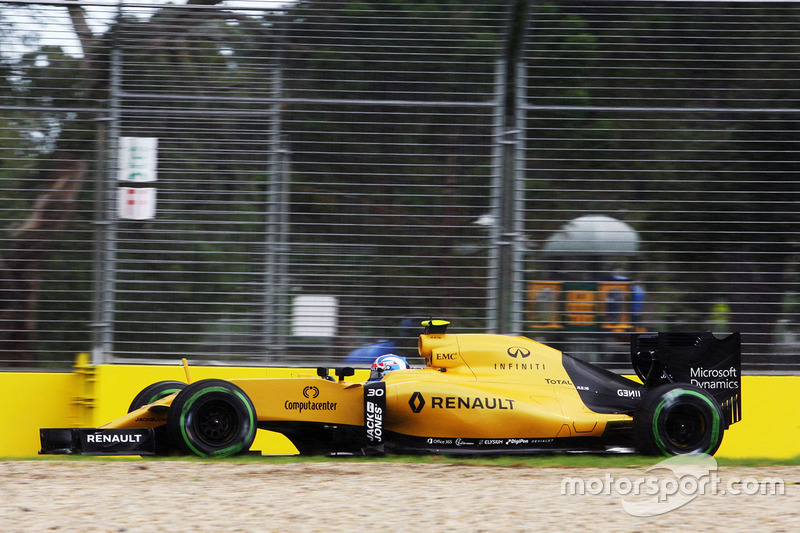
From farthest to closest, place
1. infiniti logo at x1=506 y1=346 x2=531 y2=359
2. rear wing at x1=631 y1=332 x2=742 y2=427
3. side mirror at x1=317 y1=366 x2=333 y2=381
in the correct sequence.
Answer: rear wing at x1=631 y1=332 x2=742 y2=427 → infiniti logo at x1=506 y1=346 x2=531 y2=359 → side mirror at x1=317 y1=366 x2=333 y2=381

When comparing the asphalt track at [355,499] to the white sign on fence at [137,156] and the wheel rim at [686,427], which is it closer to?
the wheel rim at [686,427]

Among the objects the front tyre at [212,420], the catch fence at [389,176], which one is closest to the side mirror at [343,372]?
the front tyre at [212,420]

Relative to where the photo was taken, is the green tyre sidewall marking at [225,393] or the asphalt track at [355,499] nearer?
the asphalt track at [355,499]

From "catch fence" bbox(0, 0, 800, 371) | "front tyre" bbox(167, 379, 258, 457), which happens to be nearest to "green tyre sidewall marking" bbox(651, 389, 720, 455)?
"catch fence" bbox(0, 0, 800, 371)

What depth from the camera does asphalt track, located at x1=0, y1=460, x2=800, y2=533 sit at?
4.61 m

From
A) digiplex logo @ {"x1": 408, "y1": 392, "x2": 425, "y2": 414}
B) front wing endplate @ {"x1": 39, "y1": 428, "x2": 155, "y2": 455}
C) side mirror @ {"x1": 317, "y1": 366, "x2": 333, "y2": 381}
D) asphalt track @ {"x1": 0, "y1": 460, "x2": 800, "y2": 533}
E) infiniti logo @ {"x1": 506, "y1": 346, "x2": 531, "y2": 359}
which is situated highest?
infiniti logo @ {"x1": 506, "y1": 346, "x2": 531, "y2": 359}

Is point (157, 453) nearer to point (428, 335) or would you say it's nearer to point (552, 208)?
point (428, 335)

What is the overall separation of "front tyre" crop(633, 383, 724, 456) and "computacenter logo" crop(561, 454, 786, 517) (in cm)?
47

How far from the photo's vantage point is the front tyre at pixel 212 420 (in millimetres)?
6453

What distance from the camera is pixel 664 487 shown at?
5.53m

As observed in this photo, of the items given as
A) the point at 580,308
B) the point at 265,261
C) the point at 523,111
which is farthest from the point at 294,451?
the point at 523,111

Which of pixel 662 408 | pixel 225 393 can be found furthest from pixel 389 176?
pixel 662 408

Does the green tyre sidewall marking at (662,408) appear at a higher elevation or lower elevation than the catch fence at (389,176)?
lower

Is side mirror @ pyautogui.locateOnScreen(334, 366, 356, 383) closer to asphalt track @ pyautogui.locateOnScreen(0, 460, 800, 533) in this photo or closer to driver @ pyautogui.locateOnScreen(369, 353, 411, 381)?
driver @ pyautogui.locateOnScreen(369, 353, 411, 381)
